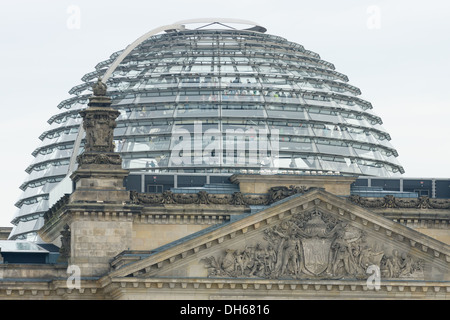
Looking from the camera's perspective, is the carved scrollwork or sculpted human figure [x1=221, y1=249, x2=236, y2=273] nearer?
sculpted human figure [x1=221, y1=249, x2=236, y2=273]

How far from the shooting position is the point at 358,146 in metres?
135

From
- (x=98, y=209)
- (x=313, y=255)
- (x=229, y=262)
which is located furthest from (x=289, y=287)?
(x=98, y=209)

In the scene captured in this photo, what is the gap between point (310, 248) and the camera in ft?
324

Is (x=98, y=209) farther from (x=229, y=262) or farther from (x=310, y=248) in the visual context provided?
(x=310, y=248)

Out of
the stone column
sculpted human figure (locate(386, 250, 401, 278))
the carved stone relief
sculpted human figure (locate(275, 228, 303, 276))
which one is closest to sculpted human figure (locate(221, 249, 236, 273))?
the carved stone relief

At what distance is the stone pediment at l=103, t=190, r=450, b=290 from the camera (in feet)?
322

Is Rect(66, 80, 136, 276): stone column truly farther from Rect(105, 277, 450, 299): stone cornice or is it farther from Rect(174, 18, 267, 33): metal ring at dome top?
Rect(174, 18, 267, 33): metal ring at dome top

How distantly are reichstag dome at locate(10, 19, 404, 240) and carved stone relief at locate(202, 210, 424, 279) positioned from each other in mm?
23993

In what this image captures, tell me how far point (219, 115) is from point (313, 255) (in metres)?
31.7

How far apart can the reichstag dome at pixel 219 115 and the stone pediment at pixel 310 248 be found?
24.0 m
